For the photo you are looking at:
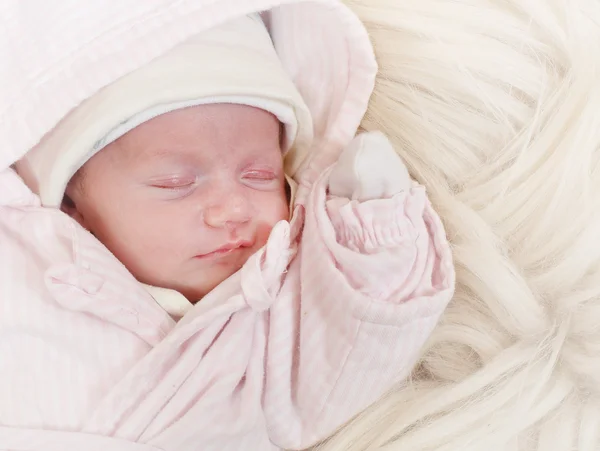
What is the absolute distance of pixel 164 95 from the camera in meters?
0.78

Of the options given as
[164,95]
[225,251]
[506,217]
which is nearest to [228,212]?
[225,251]

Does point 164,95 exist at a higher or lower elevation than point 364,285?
higher

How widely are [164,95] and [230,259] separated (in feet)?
0.75

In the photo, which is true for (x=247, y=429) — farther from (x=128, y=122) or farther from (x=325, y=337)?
(x=128, y=122)

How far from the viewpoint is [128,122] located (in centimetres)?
79

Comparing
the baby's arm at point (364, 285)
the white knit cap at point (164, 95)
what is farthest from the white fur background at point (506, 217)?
the white knit cap at point (164, 95)

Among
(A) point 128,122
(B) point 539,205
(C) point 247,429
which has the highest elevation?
(A) point 128,122

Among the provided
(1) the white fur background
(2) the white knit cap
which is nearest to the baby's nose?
(2) the white knit cap

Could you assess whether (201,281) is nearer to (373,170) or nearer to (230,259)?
(230,259)

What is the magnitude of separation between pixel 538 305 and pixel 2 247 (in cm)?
69

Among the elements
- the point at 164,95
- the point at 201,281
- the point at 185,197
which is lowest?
the point at 201,281

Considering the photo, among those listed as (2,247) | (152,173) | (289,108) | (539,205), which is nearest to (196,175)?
(152,173)

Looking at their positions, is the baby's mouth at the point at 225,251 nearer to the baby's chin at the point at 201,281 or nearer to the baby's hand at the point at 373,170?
the baby's chin at the point at 201,281

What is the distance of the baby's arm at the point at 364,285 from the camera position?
0.69 m
